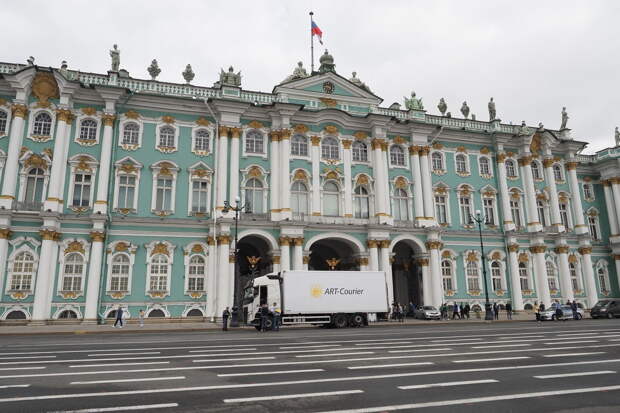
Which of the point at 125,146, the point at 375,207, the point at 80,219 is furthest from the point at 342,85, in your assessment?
Result: the point at 80,219

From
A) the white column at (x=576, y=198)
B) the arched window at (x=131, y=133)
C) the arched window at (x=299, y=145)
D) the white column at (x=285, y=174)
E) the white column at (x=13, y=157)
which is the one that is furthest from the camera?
the white column at (x=576, y=198)

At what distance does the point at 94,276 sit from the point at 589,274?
44.0 metres

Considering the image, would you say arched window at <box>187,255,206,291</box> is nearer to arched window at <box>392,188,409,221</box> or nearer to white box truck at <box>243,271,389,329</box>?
white box truck at <box>243,271,389,329</box>

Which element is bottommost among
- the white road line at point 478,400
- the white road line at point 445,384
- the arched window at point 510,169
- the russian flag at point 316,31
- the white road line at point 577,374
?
the white road line at point 478,400

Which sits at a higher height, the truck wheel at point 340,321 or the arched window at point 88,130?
the arched window at point 88,130

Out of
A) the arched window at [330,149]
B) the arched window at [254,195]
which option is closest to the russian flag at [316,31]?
the arched window at [330,149]

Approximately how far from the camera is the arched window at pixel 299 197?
36875 millimetres

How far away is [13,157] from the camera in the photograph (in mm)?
31141

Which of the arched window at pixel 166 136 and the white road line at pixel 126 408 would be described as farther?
the arched window at pixel 166 136

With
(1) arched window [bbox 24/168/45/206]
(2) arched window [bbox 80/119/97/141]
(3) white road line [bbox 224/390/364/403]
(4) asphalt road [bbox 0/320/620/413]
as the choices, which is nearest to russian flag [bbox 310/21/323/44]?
(2) arched window [bbox 80/119/97/141]

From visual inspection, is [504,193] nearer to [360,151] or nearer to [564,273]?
[564,273]

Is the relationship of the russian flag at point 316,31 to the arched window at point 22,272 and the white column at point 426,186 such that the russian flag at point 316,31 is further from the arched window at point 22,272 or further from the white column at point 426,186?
the arched window at point 22,272

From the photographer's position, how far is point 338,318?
2861cm

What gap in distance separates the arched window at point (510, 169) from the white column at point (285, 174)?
2257cm
